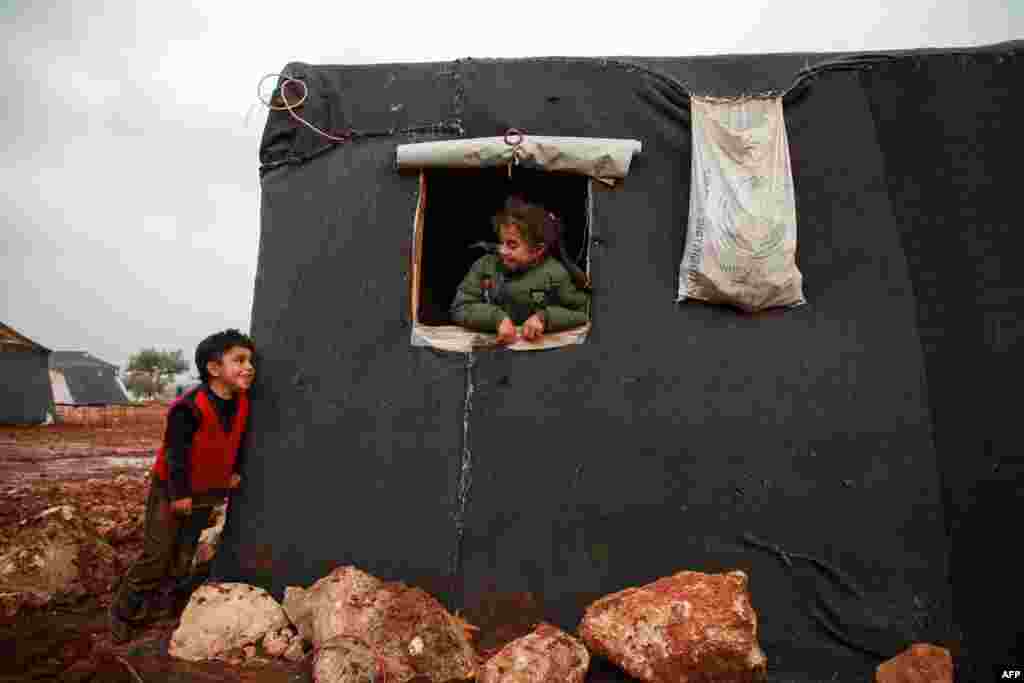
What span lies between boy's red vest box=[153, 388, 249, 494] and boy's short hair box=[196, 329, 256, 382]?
130 mm

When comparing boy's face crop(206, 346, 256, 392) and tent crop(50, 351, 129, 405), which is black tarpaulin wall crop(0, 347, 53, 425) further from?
boy's face crop(206, 346, 256, 392)

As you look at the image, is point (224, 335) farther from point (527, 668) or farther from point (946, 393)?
point (946, 393)

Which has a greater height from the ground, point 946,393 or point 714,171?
point 714,171

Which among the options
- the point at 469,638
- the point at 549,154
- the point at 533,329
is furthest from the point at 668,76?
the point at 469,638

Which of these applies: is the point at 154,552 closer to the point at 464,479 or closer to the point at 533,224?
the point at 464,479

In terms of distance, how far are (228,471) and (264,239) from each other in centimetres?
136

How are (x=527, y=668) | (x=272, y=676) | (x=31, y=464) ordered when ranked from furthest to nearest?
(x=31, y=464) < (x=272, y=676) < (x=527, y=668)

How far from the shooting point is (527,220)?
332 cm

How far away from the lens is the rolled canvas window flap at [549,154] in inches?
116

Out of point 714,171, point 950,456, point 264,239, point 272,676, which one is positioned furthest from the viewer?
point 264,239

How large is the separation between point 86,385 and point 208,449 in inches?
1319

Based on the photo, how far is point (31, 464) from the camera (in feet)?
30.1

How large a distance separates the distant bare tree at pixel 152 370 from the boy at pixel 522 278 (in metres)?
53.6

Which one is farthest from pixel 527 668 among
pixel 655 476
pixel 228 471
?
pixel 228 471
